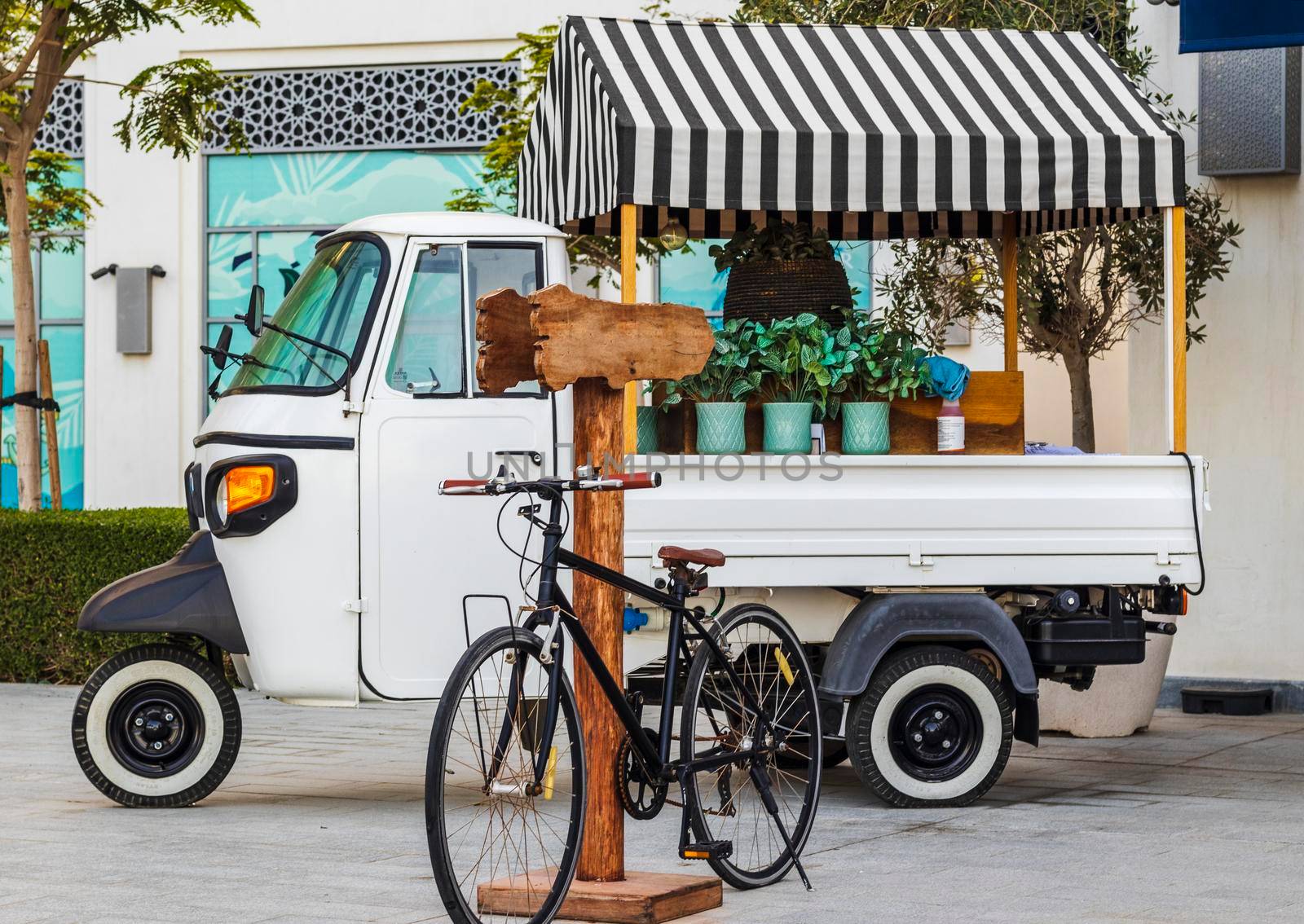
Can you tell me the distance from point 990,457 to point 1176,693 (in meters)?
4.09

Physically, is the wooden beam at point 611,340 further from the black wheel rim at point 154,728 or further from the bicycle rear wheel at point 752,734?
the black wheel rim at point 154,728

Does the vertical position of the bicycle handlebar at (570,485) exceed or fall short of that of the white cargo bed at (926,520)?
it exceeds it

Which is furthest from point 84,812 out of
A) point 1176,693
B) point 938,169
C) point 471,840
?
point 1176,693

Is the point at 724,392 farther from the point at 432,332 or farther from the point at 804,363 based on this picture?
the point at 432,332

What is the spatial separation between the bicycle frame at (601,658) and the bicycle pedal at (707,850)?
0.20 m

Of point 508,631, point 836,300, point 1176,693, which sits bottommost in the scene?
point 1176,693

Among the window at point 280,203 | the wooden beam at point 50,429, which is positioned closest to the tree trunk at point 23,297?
the wooden beam at point 50,429

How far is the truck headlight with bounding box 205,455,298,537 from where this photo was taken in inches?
274

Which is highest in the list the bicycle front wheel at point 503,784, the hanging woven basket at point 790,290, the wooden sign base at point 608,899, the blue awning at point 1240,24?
the blue awning at point 1240,24

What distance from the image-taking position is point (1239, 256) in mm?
10430

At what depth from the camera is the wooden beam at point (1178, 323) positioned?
749 cm

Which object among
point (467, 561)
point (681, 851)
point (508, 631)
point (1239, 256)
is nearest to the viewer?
point (508, 631)

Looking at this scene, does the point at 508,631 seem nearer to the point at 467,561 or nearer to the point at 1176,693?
the point at 467,561

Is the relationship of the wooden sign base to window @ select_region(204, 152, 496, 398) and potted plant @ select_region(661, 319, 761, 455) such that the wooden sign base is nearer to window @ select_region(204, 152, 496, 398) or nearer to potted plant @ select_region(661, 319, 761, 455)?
potted plant @ select_region(661, 319, 761, 455)
